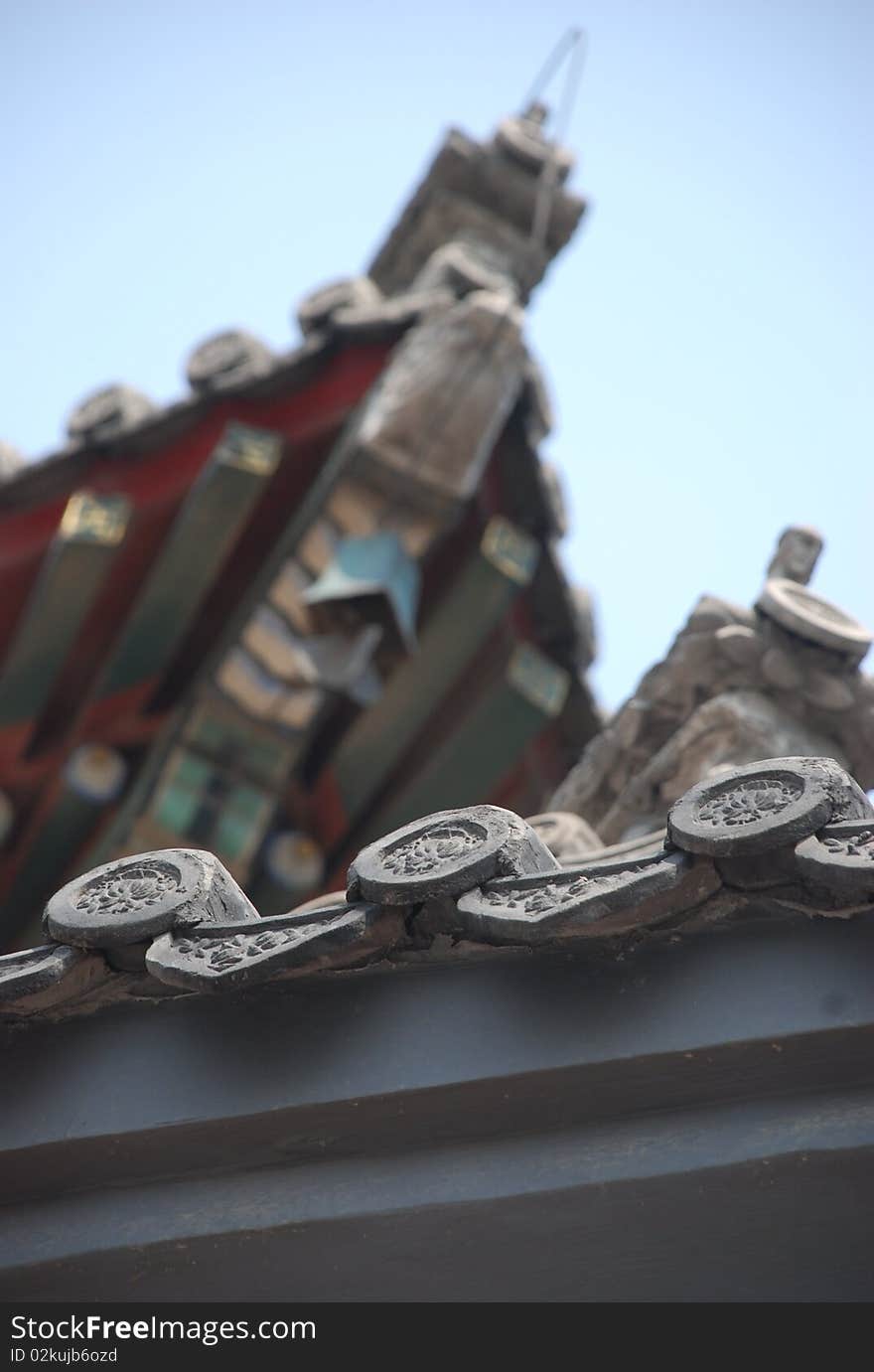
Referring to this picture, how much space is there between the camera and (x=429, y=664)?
8.81 meters

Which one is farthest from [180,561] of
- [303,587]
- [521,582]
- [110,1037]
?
[110,1037]

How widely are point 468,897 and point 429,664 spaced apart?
6103 mm

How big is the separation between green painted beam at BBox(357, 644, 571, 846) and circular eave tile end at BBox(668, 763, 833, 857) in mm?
5994

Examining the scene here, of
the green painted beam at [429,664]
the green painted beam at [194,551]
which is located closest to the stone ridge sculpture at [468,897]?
the green painted beam at [194,551]

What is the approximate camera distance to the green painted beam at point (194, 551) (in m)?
8.38

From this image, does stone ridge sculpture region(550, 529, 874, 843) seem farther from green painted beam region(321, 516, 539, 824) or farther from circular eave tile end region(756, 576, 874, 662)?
green painted beam region(321, 516, 539, 824)

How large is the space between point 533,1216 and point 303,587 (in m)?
5.78

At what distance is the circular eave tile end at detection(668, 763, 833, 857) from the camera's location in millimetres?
2600

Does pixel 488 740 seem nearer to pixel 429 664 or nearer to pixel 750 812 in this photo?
pixel 429 664

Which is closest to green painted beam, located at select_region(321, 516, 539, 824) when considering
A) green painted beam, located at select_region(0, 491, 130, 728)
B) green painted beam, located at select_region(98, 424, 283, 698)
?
green painted beam, located at select_region(98, 424, 283, 698)

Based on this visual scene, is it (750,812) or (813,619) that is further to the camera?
(813,619)

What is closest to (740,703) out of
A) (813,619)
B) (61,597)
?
(813,619)

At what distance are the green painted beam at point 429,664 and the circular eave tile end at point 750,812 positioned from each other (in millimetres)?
5987

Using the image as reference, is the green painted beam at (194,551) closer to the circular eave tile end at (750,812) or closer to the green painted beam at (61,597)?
the green painted beam at (61,597)
